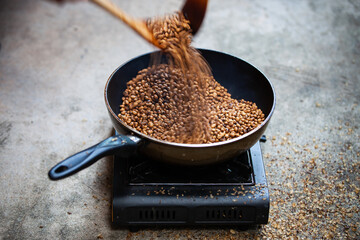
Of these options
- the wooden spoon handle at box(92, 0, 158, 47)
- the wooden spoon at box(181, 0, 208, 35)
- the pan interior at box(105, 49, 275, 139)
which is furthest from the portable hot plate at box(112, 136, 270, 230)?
the wooden spoon at box(181, 0, 208, 35)

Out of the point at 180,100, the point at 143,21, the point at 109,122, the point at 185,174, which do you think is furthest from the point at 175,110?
the point at 109,122

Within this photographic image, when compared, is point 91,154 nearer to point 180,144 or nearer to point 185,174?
point 180,144

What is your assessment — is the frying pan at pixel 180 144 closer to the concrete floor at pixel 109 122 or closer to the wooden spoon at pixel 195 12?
the wooden spoon at pixel 195 12

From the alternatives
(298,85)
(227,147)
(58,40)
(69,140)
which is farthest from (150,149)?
(58,40)

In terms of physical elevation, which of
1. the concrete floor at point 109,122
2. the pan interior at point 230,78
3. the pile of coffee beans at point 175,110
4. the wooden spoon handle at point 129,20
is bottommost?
the concrete floor at point 109,122

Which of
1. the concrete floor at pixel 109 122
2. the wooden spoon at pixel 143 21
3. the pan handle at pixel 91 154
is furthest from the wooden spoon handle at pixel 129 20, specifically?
the concrete floor at pixel 109 122

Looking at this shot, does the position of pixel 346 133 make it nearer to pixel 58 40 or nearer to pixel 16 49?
pixel 58 40
